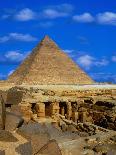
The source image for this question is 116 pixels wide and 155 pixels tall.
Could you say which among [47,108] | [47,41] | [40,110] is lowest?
[40,110]

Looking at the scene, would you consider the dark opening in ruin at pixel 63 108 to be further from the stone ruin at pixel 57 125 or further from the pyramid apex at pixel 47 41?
the pyramid apex at pixel 47 41

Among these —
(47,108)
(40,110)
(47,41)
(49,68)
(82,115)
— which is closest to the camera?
(40,110)

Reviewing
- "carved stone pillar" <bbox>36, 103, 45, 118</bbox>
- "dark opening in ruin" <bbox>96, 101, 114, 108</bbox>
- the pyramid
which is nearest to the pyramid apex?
the pyramid

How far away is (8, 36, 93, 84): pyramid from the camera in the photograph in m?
77.0

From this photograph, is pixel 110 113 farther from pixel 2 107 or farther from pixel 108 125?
pixel 2 107

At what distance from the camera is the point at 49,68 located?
3130 inches

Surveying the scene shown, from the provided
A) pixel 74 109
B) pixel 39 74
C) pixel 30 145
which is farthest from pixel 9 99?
pixel 39 74

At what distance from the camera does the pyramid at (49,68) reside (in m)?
77.0

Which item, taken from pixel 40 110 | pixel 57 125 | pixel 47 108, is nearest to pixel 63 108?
pixel 47 108

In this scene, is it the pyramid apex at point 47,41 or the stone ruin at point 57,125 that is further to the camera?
the pyramid apex at point 47,41

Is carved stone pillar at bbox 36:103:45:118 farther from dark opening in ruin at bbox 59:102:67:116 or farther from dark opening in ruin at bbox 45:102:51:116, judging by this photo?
dark opening in ruin at bbox 59:102:67:116

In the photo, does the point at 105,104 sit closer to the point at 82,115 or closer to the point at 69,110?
the point at 82,115

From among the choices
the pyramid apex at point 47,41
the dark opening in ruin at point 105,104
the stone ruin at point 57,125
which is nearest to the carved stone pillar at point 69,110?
the stone ruin at point 57,125

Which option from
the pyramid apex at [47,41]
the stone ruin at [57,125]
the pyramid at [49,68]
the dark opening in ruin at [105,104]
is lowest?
the stone ruin at [57,125]
